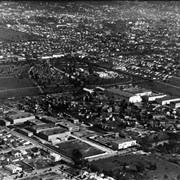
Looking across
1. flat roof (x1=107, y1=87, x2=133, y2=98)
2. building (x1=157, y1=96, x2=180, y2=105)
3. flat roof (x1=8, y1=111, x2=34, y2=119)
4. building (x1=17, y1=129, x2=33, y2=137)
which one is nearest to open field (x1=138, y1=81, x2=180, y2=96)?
building (x1=157, y1=96, x2=180, y2=105)

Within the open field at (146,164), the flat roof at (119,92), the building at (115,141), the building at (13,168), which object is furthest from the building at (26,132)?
the flat roof at (119,92)

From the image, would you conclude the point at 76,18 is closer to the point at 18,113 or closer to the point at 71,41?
the point at 71,41

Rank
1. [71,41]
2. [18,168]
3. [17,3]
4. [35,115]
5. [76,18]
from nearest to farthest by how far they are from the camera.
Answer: [18,168], [35,115], [71,41], [76,18], [17,3]

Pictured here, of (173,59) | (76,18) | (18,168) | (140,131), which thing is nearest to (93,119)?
(140,131)

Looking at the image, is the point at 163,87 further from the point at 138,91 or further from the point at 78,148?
the point at 78,148

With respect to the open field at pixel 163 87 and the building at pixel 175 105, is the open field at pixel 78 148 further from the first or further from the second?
the open field at pixel 163 87

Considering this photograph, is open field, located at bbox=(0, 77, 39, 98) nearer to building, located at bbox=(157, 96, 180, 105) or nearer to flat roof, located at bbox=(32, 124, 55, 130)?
flat roof, located at bbox=(32, 124, 55, 130)

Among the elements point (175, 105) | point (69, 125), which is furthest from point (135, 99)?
point (69, 125)
